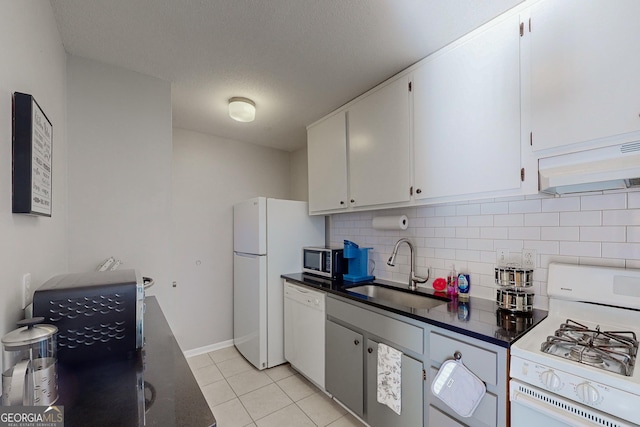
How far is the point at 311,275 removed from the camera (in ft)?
9.14

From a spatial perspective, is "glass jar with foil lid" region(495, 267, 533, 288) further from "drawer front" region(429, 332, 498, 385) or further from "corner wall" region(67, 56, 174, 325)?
"corner wall" region(67, 56, 174, 325)

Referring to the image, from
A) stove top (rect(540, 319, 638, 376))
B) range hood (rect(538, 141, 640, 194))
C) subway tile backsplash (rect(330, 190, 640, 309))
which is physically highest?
range hood (rect(538, 141, 640, 194))

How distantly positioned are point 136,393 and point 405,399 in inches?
53.3

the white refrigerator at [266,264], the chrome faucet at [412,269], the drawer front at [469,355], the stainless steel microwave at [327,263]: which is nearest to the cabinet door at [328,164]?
the white refrigerator at [266,264]

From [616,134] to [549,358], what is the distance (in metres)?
0.91

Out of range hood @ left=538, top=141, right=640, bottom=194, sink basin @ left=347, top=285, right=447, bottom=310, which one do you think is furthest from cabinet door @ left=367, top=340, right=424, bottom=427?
range hood @ left=538, top=141, right=640, bottom=194

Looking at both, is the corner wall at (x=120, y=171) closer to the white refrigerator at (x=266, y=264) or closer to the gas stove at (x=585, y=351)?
the white refrigerator at (x=266, y=264)

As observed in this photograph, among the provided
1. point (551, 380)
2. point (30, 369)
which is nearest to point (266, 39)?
point (30, 369)

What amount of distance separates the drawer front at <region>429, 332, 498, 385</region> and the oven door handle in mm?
104

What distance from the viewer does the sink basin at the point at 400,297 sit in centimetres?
193

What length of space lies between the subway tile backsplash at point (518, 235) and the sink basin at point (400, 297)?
0.16 metres

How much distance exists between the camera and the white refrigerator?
8.86 ft

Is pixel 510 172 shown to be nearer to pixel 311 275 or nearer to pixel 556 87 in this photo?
pixel 556 87

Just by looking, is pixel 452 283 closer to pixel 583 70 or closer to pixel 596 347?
pixel 596 347
